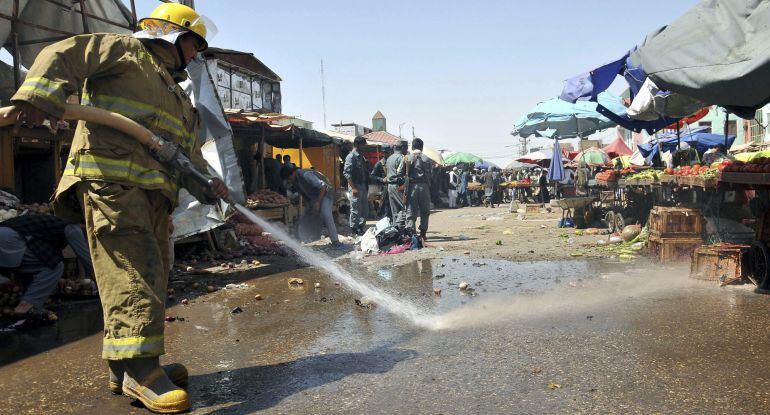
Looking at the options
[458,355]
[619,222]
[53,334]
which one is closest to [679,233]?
[619,222]

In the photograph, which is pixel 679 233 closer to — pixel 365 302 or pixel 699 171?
pixel 699 171

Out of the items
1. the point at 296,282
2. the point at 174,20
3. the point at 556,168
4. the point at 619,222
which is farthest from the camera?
the point at 556,168

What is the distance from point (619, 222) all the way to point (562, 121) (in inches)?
188

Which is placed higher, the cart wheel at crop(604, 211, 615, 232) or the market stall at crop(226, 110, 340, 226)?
the market stall at crop(226, 110, 340, 226)

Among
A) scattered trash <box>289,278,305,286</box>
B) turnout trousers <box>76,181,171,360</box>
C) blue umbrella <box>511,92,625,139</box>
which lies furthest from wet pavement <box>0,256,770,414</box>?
blue umbrella <box>511,92,625,139</box>

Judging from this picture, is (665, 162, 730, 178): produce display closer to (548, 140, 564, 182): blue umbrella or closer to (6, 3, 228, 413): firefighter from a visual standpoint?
(6, 3, 228, 413): firefighter

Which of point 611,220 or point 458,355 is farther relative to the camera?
point 611,220

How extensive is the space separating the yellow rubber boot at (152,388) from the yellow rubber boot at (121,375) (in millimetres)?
145

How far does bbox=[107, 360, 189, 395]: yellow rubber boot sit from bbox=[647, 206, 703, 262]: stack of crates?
671 cm

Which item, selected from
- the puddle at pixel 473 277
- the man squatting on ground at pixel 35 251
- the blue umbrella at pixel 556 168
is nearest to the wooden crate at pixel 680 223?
the puddle at pixel 473 277

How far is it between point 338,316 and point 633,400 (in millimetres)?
2817

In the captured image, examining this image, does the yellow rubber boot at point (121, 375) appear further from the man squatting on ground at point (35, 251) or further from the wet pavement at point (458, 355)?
the man squatting on ground at point (35, 251)

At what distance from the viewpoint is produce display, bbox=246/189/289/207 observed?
11966 millimetres

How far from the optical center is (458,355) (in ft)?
12.7
